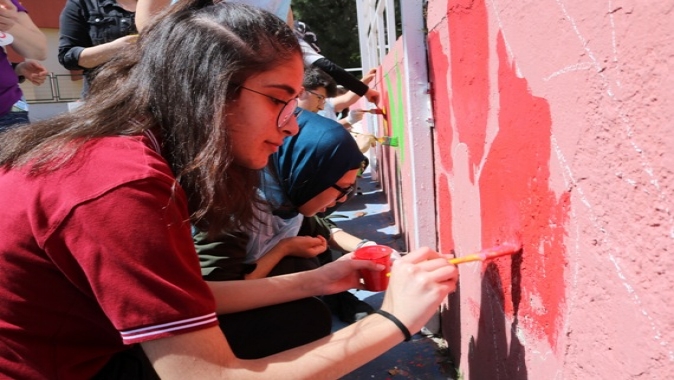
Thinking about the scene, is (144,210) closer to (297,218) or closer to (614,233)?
(614,233)

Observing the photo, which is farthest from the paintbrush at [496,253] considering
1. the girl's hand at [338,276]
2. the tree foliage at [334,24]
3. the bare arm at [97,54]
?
the tree foliage at [334,24]

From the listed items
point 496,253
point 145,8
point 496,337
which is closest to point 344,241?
point 496,337

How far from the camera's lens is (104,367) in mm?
1283

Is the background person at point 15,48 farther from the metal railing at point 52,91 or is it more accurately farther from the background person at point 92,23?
the metal railing at point 52,91

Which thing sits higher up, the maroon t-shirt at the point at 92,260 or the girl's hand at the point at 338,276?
the maroon t-shirt at the point at 92,260

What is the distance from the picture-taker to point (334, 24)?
19.8 meters

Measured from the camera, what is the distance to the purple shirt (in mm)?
2326

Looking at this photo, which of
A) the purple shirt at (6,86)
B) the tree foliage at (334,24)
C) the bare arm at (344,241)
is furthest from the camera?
the tree foliage at (334,24)

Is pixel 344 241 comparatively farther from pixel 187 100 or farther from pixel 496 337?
pixel 187 100

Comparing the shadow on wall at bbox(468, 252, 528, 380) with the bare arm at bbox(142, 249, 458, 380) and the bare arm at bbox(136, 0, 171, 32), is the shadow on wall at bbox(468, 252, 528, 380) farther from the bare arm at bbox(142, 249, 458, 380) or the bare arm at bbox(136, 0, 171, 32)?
the bare arm at bbox(136, 0, 171, 32)

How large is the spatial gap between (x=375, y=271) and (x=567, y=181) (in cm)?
75

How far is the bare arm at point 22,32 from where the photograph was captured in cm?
238

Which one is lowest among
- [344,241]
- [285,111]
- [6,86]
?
[344,241]

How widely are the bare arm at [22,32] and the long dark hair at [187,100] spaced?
140cm
